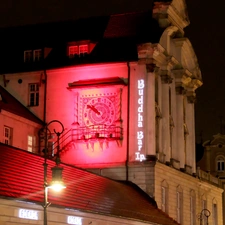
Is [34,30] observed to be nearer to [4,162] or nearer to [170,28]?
[170,28]

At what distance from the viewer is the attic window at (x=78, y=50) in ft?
208

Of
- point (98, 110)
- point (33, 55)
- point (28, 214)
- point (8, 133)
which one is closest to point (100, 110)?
point (98, 110)

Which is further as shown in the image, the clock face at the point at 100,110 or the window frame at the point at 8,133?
the clock face at the point at 100,110

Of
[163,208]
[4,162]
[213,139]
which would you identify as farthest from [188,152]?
[4,162]

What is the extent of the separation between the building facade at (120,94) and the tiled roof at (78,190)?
11.8 ft

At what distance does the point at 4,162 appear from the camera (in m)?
40.5

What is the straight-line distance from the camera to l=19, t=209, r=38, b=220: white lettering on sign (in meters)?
36.5

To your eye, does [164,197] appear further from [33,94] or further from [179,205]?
[33,94]

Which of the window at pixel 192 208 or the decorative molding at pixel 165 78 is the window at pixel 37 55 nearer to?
the decorative molding at pixel 165 78

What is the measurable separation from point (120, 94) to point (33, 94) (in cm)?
843

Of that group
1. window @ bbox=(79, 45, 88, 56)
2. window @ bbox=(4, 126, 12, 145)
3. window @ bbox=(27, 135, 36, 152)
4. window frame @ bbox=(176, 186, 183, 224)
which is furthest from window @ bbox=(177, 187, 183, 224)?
window @ bbox=(4, 126, 12, 145)

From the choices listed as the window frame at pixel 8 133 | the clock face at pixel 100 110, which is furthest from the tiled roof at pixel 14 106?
the clock face at pixel 100 110

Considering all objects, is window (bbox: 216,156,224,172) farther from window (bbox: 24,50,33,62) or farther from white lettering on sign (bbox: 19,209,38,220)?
white lettering on sign (bbox: 19,209,38,220)

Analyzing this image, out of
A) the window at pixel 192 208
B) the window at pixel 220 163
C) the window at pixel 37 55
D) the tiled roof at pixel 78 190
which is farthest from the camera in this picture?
the window at pixel 220 163
